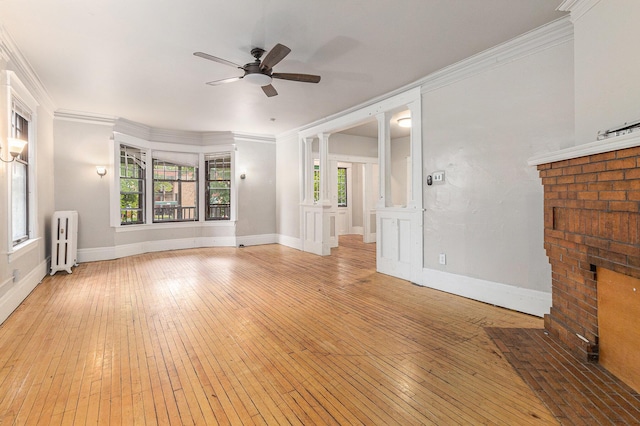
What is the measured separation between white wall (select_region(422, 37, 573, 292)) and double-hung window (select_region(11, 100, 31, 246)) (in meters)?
5.28

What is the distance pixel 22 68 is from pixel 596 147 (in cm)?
580

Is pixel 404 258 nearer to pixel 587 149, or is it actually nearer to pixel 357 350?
pixel 357 350

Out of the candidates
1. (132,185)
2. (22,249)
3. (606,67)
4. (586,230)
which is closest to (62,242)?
(22,249)

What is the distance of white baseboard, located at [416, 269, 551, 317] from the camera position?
300cm

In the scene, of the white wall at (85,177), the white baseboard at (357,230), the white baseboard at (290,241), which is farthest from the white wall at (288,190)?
the white wall at (85,177)

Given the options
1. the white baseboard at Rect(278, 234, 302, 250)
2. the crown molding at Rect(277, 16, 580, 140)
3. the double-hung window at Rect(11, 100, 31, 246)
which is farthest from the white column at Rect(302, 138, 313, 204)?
the double-hung window at Rect(11, 100, 31, 246)

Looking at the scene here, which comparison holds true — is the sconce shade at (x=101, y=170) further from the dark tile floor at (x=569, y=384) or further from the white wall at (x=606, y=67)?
the white wall at (x=606, y=67)

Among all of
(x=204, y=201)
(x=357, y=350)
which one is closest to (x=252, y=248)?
(x=204, y=201)

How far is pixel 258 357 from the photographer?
2312 millimetres

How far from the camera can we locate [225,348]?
2.46m

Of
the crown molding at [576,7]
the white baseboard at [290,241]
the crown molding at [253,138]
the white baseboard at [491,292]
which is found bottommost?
the white baseboard at [491,292]

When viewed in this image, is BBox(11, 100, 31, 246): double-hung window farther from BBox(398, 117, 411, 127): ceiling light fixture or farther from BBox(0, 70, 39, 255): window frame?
BBox(398, 117, 411, 127): ceiling light fixture

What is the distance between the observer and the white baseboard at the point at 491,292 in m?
3.00

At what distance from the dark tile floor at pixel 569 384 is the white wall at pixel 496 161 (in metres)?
0.90
